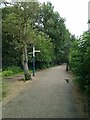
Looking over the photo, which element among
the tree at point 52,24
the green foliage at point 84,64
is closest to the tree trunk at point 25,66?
the green foliage at point 84,64

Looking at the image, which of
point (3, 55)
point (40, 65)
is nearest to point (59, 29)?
point (40, 65)

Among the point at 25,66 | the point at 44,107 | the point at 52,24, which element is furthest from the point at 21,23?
the point at 52,24

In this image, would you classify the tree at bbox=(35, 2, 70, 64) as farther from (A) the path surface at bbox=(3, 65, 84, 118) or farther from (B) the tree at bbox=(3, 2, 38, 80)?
(A) the path surface at bbox=(3, 65, 84, 118)

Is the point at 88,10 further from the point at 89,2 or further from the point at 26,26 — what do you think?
the point at 26,26

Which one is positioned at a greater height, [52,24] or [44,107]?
[52,24]

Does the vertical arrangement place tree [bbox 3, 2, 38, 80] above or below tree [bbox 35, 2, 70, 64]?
below

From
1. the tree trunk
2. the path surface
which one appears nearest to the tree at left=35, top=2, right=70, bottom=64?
the tree trunk

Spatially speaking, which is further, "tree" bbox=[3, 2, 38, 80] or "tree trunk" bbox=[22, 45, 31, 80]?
"tree trunk" bbox=[22, 45, 31, 80]

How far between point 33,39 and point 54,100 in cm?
1298

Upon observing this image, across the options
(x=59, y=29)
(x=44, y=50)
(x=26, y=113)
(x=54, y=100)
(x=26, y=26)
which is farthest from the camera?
(x=59, y=29)

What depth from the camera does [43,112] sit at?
424 inches

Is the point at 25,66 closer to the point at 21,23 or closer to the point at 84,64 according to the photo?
the point at 21,23

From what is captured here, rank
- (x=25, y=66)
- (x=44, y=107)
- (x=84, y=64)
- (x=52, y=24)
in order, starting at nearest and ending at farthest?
(x=84, y=64), (x=44, y=107), (x=25, y=66), (x=52, y=24)

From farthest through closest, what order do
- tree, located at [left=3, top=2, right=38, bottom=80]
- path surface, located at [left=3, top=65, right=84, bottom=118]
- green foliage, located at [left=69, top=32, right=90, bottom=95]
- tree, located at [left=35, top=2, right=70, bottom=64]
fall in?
tree, located at [left=35, top=2, right=70, bottom=64], tree, located at [left=3, top=2, right=38, bottom=80], green foliage, located at [left=69, top=32, right=90, bottom=95], path surface, located at [left=3, top=65, right=84, bottom=118]
